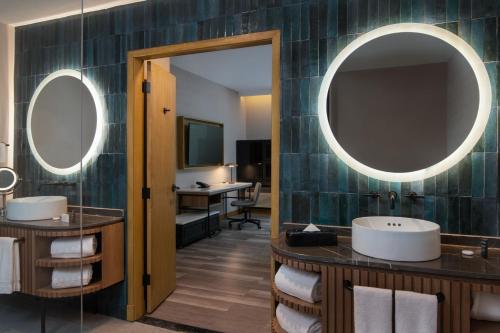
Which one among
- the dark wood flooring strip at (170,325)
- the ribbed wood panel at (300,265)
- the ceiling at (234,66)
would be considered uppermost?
the ceiling at (234,66)

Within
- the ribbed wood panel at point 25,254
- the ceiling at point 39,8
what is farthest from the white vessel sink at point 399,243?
the ceiling at point 39,8

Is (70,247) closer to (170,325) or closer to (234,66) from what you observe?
(170,325)

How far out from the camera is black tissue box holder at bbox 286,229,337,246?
1836 mm

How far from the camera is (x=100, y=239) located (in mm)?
2502

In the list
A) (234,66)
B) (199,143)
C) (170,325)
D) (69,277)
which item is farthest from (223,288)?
(234,66)

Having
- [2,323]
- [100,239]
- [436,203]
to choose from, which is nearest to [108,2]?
[100,239]

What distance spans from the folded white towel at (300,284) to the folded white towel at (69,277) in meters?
1.44

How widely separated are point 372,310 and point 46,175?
191 centimetres

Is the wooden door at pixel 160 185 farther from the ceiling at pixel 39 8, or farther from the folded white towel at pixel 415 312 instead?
the folded white towel at pixel 415 312

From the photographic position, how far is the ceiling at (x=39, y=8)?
1.70 metres

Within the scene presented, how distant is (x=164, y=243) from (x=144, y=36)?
67.6 inches

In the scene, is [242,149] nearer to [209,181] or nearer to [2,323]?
[209,181]

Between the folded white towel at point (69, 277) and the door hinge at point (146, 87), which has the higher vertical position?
the door hinge at point (146, 87)

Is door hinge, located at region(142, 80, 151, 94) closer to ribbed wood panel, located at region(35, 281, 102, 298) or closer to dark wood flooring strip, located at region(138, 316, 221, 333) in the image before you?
ribbed wood panel, located at region(35, 281, 102, 298)
